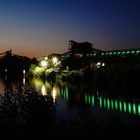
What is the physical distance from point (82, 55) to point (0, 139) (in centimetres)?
5002

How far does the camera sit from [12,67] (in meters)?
105

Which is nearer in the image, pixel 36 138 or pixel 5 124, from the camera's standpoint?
pixel 36 138

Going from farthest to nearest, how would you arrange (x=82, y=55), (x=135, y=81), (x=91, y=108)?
1. (x=82, y=55)
2. (x=135, y=81)
3. (x=91, y=108)

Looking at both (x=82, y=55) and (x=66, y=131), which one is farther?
(x=82, y=55)

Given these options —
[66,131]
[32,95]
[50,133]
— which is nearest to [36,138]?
[50,133]

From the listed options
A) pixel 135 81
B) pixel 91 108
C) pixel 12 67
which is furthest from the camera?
pixel 12 67

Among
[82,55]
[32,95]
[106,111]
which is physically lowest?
[106,111]

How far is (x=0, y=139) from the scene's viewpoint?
757 cm

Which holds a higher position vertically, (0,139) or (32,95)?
(32,95)

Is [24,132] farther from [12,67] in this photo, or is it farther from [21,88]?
[12,67]

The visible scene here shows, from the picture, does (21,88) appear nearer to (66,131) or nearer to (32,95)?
(32,95)

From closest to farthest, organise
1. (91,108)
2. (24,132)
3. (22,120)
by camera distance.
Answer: (24,132), (22,120), (91,108)

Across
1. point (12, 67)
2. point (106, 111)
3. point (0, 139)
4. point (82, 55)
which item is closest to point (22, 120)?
point (0, 139)

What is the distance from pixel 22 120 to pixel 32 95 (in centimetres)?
102
